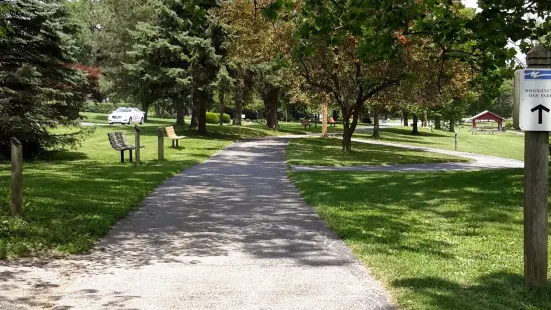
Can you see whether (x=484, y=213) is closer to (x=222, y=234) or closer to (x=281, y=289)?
(x=222, y=234)

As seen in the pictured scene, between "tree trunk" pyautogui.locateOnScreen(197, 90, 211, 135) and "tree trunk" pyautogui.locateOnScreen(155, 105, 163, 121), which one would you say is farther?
"tree trunk" pyautogui.locateOnScreen(155, 105, 163, 121)

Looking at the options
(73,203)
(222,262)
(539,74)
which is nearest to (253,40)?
(73,203)

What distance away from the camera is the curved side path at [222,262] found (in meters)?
4.61

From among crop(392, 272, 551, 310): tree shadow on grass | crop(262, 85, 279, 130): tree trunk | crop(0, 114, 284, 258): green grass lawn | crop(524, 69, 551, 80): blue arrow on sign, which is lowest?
crop(392, 272, 551, 310): tree shadow on grass

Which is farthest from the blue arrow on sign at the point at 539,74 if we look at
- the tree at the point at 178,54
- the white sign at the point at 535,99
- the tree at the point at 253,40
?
the tree at the point at 178,54

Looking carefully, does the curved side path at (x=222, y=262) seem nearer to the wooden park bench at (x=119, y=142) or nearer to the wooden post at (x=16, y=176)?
the wooden post at (x=16, y=176)

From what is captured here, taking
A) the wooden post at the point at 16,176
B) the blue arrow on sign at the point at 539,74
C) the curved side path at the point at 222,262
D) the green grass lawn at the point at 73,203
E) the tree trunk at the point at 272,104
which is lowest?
the curved side path at the point at 222,262

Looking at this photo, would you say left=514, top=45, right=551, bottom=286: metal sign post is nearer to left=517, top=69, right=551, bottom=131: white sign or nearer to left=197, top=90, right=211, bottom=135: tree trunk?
left=517, top=69, right=551, bottom=131: white sign

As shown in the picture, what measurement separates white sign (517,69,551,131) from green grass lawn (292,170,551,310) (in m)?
1.43

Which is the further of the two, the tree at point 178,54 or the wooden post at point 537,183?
the tree at point 178,54

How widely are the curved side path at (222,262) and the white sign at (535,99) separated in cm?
191

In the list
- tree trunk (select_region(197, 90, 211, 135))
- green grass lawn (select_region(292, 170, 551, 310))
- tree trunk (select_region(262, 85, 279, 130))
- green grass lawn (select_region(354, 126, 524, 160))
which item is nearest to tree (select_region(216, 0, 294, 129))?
tree trunk (select_region(197, 90, 211, 135))

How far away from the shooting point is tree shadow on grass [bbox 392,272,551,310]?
4352mm

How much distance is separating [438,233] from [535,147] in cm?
300
